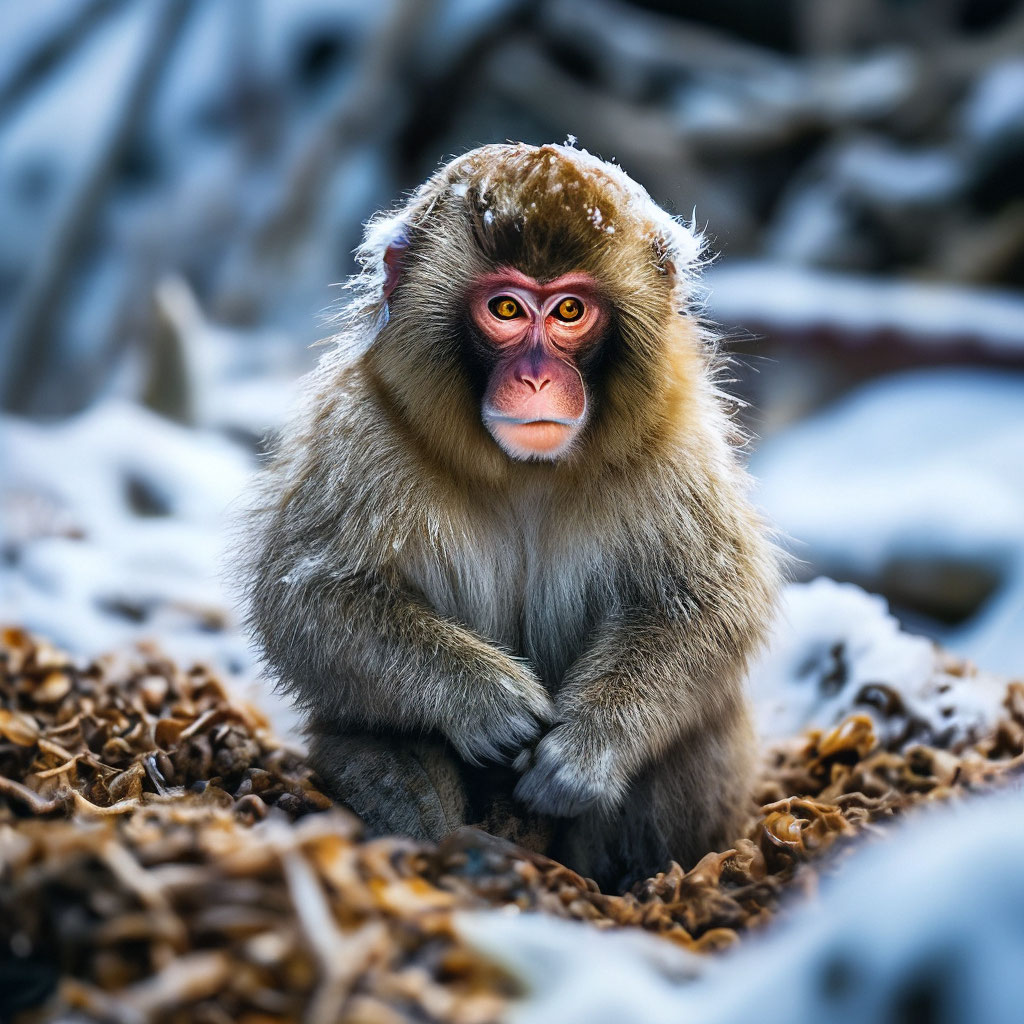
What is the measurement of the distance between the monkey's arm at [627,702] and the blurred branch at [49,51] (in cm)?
866

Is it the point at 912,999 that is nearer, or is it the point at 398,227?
the point at 912,999

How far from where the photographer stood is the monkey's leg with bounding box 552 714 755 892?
3.01 meters

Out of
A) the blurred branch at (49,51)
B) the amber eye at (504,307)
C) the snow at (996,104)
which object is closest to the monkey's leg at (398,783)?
the amber eye at (504,307)

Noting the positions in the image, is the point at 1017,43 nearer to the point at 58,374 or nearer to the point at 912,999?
the point at 58,374

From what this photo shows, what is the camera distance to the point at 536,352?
2.73 metres

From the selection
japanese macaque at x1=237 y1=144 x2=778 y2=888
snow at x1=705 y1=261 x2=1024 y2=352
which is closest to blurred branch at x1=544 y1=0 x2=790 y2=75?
snow at x1=705 y1=261 x2=1024 y2=352

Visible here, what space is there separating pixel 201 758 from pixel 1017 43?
9.27 meters

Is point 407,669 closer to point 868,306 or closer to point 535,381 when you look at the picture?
point 535,381

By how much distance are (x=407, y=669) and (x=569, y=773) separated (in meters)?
0.44

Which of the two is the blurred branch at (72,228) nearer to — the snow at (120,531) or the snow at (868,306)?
the snow at (120,531)

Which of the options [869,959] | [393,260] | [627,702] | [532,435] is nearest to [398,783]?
[627,702]

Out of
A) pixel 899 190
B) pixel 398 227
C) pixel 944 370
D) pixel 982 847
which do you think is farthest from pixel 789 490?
pixel 982 847

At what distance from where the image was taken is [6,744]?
3279mm

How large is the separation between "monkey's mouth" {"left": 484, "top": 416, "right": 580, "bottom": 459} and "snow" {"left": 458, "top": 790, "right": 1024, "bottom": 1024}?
120 cm
